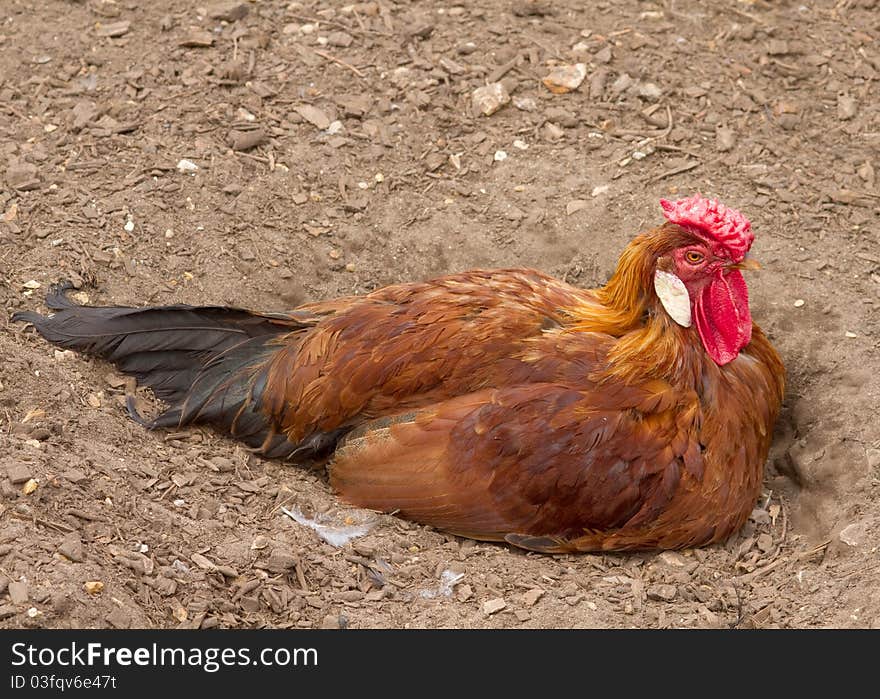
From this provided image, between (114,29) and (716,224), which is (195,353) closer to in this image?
(716,224)

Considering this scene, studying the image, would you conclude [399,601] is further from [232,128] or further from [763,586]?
[232,128]

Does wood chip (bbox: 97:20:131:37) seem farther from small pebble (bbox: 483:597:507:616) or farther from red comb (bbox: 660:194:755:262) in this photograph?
small pebble (bbox: 483:597:507:616)

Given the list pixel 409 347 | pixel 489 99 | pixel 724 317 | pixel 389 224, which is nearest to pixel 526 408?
pixel 409 347

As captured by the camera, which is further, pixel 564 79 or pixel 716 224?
pixel 564 79

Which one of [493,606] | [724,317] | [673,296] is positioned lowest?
[493,606]

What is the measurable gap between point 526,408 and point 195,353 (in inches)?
68.7

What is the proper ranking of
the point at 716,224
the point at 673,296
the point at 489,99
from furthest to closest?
the point at 489,99 → the point at 673,296 → the point at 716,224

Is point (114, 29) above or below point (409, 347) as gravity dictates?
above

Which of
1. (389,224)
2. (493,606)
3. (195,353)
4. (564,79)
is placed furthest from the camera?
(564,79)

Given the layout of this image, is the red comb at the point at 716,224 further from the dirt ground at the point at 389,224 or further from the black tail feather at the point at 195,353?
the black tail feather at the point at 195,353

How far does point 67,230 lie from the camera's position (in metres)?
6.13

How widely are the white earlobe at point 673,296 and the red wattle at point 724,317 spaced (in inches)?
3.6

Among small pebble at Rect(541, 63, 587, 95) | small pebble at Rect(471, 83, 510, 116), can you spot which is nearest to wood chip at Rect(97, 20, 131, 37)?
small pebble at Rect(471, 83, 510, 116)

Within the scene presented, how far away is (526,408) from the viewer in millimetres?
4965
